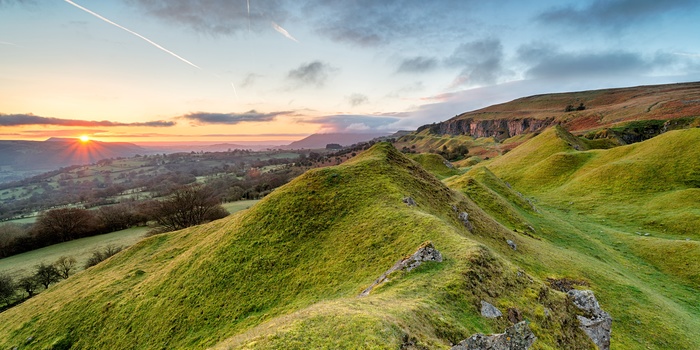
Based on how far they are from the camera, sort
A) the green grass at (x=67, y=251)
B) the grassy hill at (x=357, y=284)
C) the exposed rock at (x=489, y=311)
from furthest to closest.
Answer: the green grass at (x=67, y=251) → the exposed rock at (x=489, y=311) → the grassy hill at (x=357, y=284)

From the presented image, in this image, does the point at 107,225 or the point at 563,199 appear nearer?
the point at 563,199

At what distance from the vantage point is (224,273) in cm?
1872

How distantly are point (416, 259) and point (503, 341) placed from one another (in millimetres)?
5915

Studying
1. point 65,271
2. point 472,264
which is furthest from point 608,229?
point 65,271

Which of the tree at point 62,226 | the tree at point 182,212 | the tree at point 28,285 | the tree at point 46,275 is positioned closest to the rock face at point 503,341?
the tree at point 182,212

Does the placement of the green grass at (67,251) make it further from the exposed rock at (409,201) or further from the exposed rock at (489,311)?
the exposed rock at (489,311)

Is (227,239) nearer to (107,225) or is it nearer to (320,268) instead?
(320,268)

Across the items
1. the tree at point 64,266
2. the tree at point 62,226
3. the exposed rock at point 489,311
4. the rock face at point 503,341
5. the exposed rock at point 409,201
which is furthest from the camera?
the tree at point 62,226

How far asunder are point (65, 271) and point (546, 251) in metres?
74.9

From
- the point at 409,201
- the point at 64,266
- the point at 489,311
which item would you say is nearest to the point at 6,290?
the point at 64,266

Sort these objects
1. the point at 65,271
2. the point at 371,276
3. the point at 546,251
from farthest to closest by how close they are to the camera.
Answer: the point at 65,271, the point at 546,251, the point at 371,276

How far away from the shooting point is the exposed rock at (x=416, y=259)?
14.3 m

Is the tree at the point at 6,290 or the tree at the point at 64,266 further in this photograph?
the tree at the point at 64,266

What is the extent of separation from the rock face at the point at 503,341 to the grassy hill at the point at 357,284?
0.92 meters
